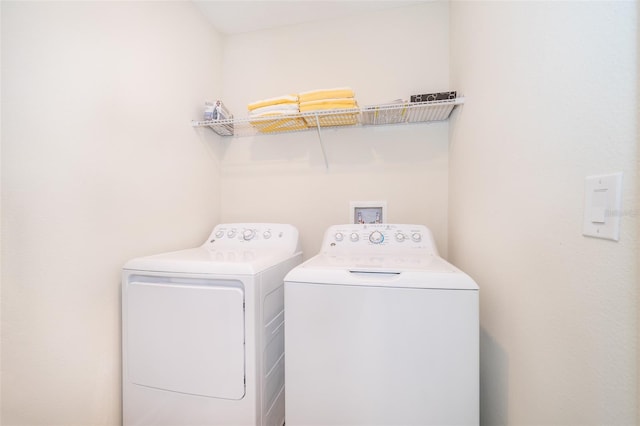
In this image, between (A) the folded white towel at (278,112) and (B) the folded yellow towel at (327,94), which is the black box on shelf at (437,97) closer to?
(B) the folded yellow towel at (327,94)

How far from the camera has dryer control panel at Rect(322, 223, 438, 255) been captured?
4.62 feet

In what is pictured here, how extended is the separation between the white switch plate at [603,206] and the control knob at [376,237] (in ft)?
3.08

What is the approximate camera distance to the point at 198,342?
103 centimetres

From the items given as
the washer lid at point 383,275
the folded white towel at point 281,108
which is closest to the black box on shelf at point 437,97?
the folded white towel at point 281,108

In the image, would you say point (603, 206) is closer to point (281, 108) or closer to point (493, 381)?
point (493, 381)

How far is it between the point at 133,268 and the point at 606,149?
5.20ft

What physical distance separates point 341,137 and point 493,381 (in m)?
1.57

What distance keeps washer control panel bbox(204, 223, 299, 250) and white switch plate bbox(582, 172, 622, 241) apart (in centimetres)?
129

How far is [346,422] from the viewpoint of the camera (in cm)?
88

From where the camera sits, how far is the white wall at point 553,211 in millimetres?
452

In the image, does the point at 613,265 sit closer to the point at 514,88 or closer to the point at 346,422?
the point at 514,88

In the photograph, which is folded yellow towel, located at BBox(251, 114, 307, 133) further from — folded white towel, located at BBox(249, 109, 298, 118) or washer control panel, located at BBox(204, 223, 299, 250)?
washer control panel, located at BBox(204, 223, 299, 250)

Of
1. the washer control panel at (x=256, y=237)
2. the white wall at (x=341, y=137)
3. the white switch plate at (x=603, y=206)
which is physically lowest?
the washer control panel at (x=256, y=237)

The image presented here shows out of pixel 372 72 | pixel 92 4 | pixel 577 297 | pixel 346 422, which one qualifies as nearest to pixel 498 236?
pixel 577 297
